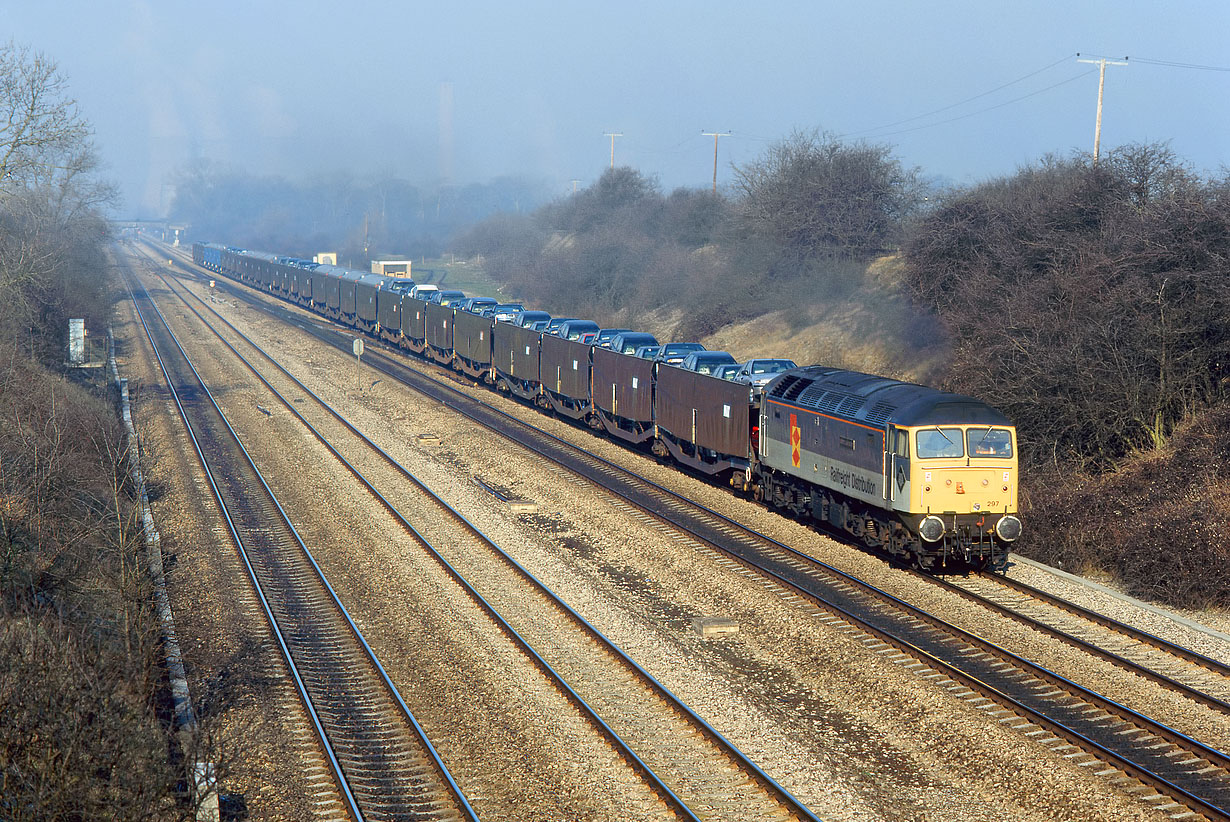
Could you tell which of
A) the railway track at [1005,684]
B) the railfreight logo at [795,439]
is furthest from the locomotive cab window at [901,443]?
the railfreight logo at [795,439]

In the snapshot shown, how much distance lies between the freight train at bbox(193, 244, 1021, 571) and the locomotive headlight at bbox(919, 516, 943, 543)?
0.02 metres

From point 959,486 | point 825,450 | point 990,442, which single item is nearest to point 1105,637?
point 959,486

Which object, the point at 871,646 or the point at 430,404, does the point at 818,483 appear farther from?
the point at 430,404

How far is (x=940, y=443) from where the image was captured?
17.0 meters

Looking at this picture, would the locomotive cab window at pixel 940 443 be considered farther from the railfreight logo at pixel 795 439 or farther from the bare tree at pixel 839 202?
the bare tree at pixel 839 202

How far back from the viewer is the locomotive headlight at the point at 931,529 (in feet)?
54.4

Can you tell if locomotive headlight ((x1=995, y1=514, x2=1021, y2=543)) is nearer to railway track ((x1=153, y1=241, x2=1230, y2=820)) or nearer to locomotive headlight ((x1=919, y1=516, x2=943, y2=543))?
locomotive headlight ((x1=919, y1=516, x2=943, y2=543))

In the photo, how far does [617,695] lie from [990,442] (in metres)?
8.17

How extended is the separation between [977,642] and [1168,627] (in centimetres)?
330

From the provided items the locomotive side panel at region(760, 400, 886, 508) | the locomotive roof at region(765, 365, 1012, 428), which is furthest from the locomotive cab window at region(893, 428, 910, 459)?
the locomotive side panel at region(760, 400, 886, 508)

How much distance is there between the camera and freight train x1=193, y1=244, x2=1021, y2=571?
55.8 ft

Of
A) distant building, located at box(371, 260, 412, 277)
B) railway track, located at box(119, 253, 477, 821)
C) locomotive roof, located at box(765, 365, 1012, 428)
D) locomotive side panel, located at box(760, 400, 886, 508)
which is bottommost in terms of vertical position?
railway track, located at box(119, 253, 477, 821)

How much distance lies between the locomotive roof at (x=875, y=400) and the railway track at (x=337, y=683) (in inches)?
362

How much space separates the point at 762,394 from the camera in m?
22.2
